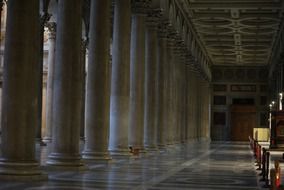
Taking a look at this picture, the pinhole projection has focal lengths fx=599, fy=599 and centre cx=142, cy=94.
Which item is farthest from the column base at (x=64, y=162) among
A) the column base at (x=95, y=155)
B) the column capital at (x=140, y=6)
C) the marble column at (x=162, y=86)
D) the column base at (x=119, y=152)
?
the marble column at (x=162, y=86)

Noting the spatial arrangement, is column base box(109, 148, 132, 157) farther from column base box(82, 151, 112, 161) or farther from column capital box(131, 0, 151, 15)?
column capital box(131, 0, 151, 15)

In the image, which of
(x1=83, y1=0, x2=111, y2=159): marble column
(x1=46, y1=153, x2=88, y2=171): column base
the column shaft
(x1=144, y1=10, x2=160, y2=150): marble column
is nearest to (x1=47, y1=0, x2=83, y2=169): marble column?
(x1=46, y1=153, x2=88, y2=171): column base

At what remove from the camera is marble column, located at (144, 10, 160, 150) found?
134 ft

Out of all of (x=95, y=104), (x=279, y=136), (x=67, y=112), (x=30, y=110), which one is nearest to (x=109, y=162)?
(x=95, y=104)

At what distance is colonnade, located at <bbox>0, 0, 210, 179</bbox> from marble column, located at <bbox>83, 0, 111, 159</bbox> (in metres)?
0.05

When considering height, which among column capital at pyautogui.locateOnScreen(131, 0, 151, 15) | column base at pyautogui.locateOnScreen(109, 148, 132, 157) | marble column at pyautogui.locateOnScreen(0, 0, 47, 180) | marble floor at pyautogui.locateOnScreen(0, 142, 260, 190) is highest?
column capital at pyautogui.locateOnScreen(131, 0, 151, 15)

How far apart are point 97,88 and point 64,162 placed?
5.30 metres

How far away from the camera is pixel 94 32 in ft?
90.4

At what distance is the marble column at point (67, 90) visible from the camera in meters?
22.9

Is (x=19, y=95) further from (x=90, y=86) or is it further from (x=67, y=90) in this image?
(x=90, y=86)

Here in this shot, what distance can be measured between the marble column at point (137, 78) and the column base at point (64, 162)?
1330 cm

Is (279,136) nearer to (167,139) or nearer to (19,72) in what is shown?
(167,139)

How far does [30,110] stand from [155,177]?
545 centimetres

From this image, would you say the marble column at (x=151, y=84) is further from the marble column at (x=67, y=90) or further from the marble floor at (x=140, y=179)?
the marble column at (x=67, y=90)
